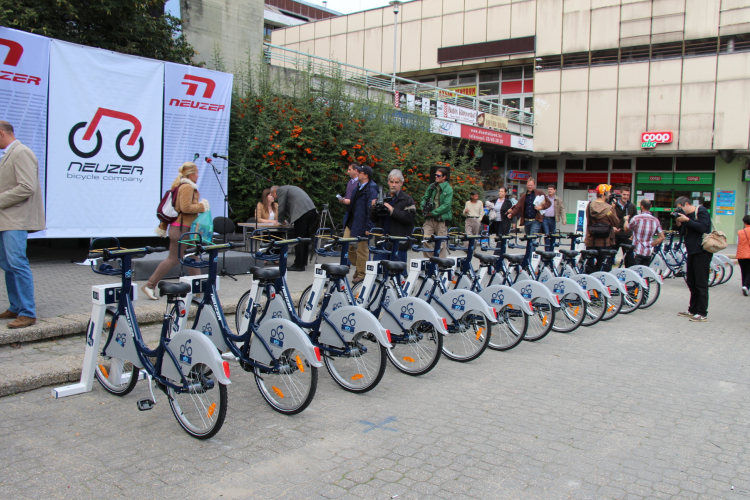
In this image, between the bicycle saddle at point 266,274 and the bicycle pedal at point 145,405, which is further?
the bicycle saddle at point 266,274

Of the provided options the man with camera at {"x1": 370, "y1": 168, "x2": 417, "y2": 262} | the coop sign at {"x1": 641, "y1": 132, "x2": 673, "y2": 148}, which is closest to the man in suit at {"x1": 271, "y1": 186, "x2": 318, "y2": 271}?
the man with camera at {"x1": 370, "y1": 168, "x2": 417, "y2": 262}

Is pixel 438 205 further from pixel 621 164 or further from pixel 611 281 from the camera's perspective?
pixel 621 164

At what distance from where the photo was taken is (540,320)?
668 cm

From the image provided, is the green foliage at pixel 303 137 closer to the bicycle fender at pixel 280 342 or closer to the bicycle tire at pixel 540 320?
the bicycle tire at pixel 540 320

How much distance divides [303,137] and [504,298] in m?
6.34

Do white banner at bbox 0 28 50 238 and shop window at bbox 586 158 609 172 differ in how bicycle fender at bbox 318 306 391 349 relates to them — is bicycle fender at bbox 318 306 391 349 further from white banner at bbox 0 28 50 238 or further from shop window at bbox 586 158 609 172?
shop window at bbox 586 158 609 172

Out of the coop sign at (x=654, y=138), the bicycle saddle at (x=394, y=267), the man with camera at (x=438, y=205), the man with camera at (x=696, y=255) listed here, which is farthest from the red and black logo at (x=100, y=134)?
the coop sign at (x=654, y=138)

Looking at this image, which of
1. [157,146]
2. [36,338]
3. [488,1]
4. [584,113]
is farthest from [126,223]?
[488,1]

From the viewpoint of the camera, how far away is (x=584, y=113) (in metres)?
27.3

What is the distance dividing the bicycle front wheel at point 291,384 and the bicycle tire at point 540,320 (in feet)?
10.4

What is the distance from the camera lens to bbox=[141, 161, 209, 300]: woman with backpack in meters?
→ 6.99

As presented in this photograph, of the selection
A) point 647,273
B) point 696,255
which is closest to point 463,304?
point 696,255

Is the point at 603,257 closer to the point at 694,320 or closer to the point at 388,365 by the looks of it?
the point at 694,320

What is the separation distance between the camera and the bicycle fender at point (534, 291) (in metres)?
6.47
